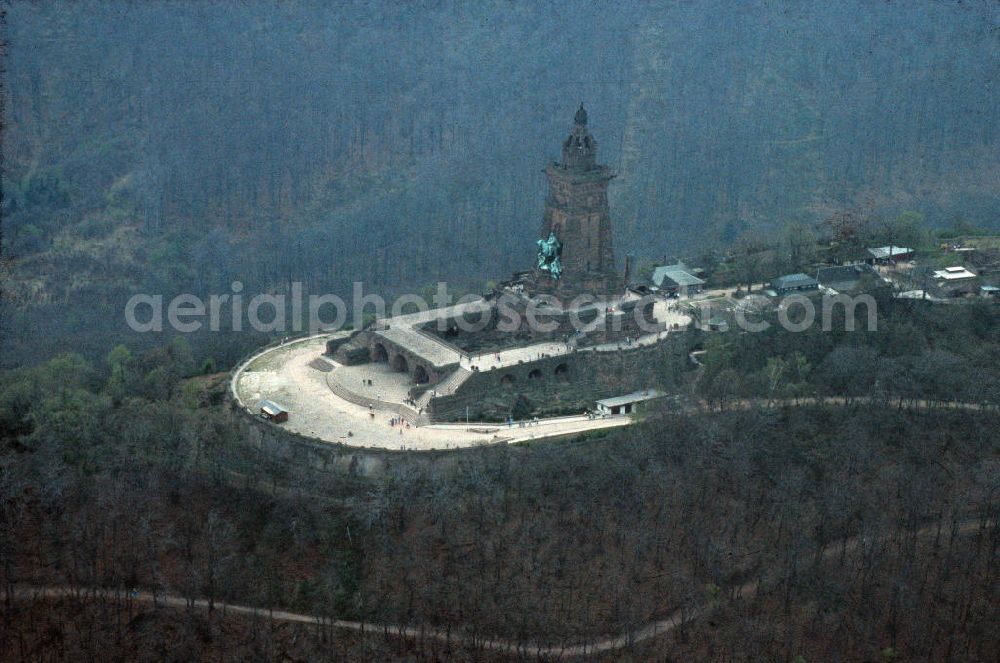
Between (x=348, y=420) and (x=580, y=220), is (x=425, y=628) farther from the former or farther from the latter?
(x=580, y=220)

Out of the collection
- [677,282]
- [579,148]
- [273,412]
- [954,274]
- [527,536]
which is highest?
[579,148]

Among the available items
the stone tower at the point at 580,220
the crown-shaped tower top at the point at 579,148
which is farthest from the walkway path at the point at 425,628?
the crown-shaped tower top at the point at 579,148

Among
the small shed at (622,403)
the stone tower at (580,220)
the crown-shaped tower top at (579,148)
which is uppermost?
the crown-shaped tower top at (579,148)

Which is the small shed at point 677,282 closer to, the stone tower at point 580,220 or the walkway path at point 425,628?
the stone tower at point 580,220

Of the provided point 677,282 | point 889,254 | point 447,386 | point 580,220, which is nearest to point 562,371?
point 447,386

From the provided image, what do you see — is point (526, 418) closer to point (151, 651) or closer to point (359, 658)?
point (359, 658)
